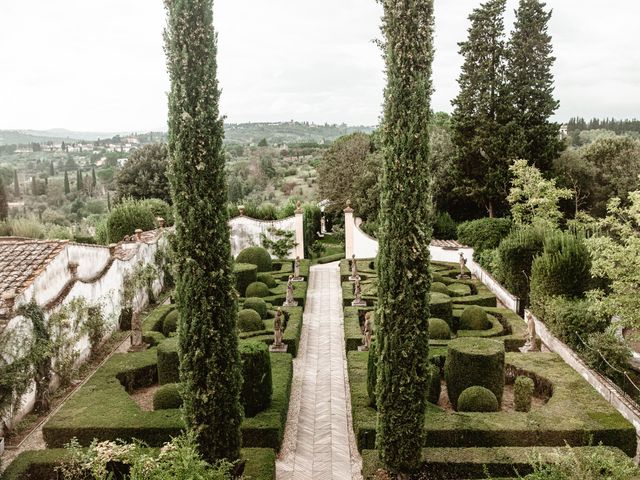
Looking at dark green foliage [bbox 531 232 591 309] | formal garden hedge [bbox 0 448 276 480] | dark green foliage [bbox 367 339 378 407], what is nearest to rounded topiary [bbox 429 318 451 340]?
dark green foliage [bbox 531 232 591 309]

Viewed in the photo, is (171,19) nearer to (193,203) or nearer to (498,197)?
(193,203)

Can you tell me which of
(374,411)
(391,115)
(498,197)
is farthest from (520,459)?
(498,197)

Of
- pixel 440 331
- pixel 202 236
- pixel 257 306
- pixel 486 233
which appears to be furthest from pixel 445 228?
pixel 202 236

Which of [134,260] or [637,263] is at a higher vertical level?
[637,263]

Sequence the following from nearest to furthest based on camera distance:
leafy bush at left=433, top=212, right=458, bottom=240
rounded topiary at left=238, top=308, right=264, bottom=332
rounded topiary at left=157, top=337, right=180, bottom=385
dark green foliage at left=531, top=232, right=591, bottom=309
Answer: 1. rounded topiary at left=157, top=337, right=180, bottom=385
2. dark green foliage at left=531, top=232, right=591, bottom=309
3. rounded topiary at left=238, top=308, right=264, bottom=332
4. leafy bush at left=433, top=212, right=458, bottom=240

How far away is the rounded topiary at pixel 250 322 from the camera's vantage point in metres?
15.1

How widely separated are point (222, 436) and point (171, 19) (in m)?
5.89

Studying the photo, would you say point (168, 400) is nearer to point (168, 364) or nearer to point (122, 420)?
point (122, 420)

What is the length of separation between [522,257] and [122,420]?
14.0 meters

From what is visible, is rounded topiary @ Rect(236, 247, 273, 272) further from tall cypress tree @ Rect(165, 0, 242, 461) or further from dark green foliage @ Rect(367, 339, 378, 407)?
tall cypress tree @ Rect(165, 0, 242, 461)

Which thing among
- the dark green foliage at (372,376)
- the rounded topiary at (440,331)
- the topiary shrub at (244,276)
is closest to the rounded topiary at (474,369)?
the dark green foliage at (372,376)

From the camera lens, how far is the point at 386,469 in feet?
25.7

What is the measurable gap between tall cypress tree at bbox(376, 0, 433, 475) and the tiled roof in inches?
302

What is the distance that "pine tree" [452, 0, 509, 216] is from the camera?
29031 millimetres
